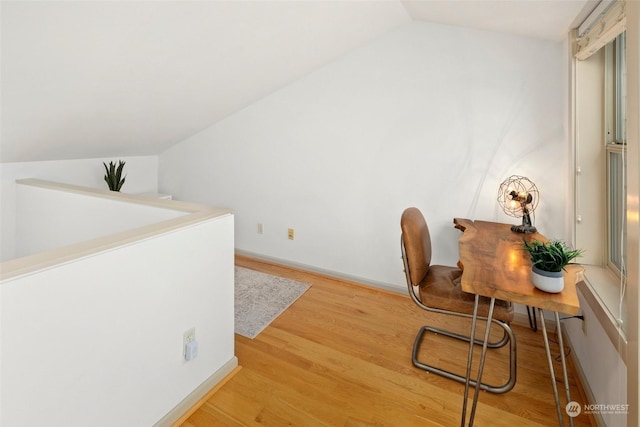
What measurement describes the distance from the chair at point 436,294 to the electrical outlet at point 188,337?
1177mm

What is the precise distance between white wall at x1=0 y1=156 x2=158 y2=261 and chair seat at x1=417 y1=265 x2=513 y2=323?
312cm

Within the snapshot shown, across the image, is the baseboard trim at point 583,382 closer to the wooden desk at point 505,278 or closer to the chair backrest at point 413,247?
the wooden desk at point 505,278

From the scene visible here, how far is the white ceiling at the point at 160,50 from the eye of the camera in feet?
5.00

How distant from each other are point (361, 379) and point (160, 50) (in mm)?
2171

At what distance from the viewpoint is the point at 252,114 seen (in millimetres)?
3396

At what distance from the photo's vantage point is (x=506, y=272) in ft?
5.08

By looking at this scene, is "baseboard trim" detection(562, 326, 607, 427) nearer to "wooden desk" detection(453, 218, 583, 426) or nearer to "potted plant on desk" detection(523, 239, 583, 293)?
"wooden desk" detection(453, 218, 583, 426)

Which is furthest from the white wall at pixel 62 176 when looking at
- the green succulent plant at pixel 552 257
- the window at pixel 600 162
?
the window at pixel 600 162

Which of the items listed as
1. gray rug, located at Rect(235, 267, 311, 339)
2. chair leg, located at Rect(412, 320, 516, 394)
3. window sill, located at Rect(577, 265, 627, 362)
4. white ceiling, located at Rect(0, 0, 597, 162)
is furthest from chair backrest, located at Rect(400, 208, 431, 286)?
white ceiling, located at Rect(0, 0, 597, 162)

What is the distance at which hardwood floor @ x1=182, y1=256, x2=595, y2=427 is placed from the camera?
1.64 metres

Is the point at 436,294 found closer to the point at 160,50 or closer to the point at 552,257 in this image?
the point at 552,257

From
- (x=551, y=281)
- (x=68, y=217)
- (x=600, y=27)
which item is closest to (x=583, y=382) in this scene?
(x=551, y=281)

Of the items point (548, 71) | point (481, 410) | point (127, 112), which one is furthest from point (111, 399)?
point (548, 71)

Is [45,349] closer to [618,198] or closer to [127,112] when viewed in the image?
[127,112]
